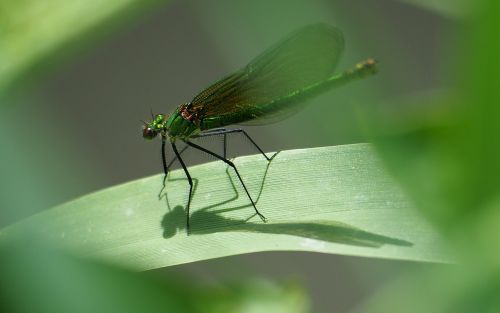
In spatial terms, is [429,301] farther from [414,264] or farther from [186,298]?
[414,264]

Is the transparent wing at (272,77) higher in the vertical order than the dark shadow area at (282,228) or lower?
higher

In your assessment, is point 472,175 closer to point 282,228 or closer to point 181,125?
point 282,228

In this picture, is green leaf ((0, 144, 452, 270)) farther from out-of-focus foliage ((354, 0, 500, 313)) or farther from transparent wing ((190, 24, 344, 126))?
out-of-focus foliage ((354, 0, 500, 313))

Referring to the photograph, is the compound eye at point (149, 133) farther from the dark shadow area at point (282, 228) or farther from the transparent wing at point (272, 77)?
the dark shadow area at point (282, 228)

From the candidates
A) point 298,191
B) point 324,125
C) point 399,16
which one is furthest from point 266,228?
point 399,16

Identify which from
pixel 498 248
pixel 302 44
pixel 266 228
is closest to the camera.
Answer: pixel 498 248

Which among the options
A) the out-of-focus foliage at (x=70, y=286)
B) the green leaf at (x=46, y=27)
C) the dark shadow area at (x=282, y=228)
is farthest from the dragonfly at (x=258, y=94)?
the out-of-focus foliage at (x=70, y=286)
